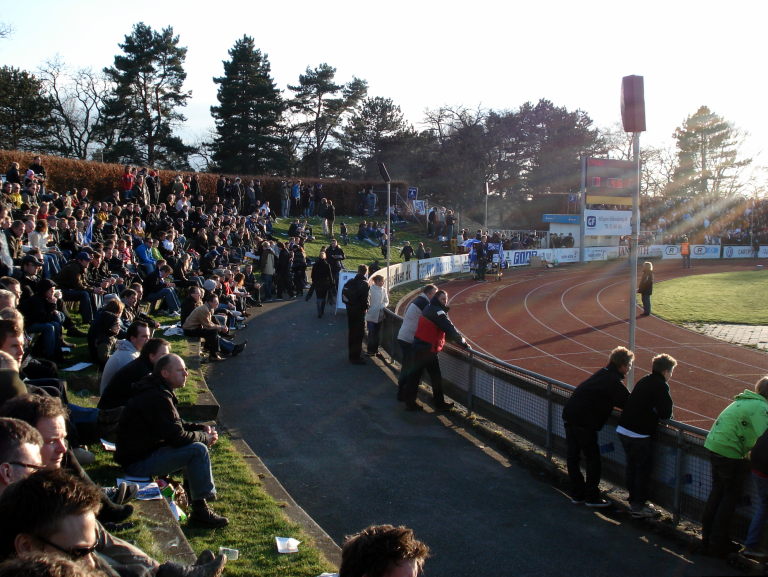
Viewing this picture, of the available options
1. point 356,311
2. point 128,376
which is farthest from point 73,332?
point 128,376

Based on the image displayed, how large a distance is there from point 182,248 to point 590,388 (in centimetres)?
1586

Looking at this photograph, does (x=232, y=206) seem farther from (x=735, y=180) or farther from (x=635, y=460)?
(x=735, y=180)

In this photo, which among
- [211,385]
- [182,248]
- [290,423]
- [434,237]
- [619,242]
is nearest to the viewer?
[290,423]

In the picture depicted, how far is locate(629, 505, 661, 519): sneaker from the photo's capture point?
7.68 meters

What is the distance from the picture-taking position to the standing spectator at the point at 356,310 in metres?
14.6

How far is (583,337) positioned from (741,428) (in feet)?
54.7

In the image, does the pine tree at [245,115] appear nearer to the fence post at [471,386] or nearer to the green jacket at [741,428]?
the fence post at [471,386]

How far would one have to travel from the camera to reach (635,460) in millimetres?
7793

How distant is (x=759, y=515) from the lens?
6652 millimetres

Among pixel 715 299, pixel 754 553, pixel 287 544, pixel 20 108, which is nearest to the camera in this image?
pixel 287 544

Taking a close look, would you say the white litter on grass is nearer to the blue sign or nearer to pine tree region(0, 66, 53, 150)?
the blue sign

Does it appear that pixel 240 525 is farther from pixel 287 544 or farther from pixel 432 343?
pixel 432 343

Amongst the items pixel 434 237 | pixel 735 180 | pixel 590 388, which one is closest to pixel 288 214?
pixel 434 237

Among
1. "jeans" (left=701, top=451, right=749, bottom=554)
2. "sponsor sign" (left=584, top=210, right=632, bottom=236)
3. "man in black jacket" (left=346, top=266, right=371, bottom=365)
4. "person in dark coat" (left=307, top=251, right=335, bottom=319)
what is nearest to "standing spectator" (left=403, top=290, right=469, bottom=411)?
"man in black jacket" (left=346, top=266, right=371, bottom=365)
